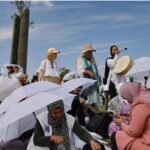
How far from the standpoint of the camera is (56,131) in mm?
5438

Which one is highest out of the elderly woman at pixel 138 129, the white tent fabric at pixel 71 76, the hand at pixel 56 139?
the white tent fabric at pixel 71 76

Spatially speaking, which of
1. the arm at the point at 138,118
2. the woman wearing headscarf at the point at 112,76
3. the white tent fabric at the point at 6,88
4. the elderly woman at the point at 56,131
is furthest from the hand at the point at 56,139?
the woman wearing headscarf at the point at 112,76

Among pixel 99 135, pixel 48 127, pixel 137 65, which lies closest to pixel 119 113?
pixel 99 135

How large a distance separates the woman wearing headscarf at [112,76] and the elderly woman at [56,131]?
403 centimetres

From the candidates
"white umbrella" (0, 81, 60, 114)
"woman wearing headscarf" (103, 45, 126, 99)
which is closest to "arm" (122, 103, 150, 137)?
"white umbrella" (0, 81, 60, 114)

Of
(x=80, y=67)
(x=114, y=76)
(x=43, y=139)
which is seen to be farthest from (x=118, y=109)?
(x=43, y=139)

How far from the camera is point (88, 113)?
26.6 ft

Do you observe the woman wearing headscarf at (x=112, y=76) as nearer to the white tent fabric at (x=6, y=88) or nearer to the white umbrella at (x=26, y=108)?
the white tent fabric at (x=6, y=88)

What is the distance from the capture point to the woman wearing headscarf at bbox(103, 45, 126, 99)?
9.55 m

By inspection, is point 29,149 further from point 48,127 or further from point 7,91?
point 7,91

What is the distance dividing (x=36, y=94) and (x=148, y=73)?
14.4ft

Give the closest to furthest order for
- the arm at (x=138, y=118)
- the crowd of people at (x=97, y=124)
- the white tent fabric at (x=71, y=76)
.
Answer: the arm at (x=138, y=118) → the crowd of people at (x=97, y=124) → the white tent fabric at (x=71, y=76)

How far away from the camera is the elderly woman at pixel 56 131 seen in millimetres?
5262

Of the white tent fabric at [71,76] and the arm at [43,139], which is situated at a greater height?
the white tent fabric at [71,76]
